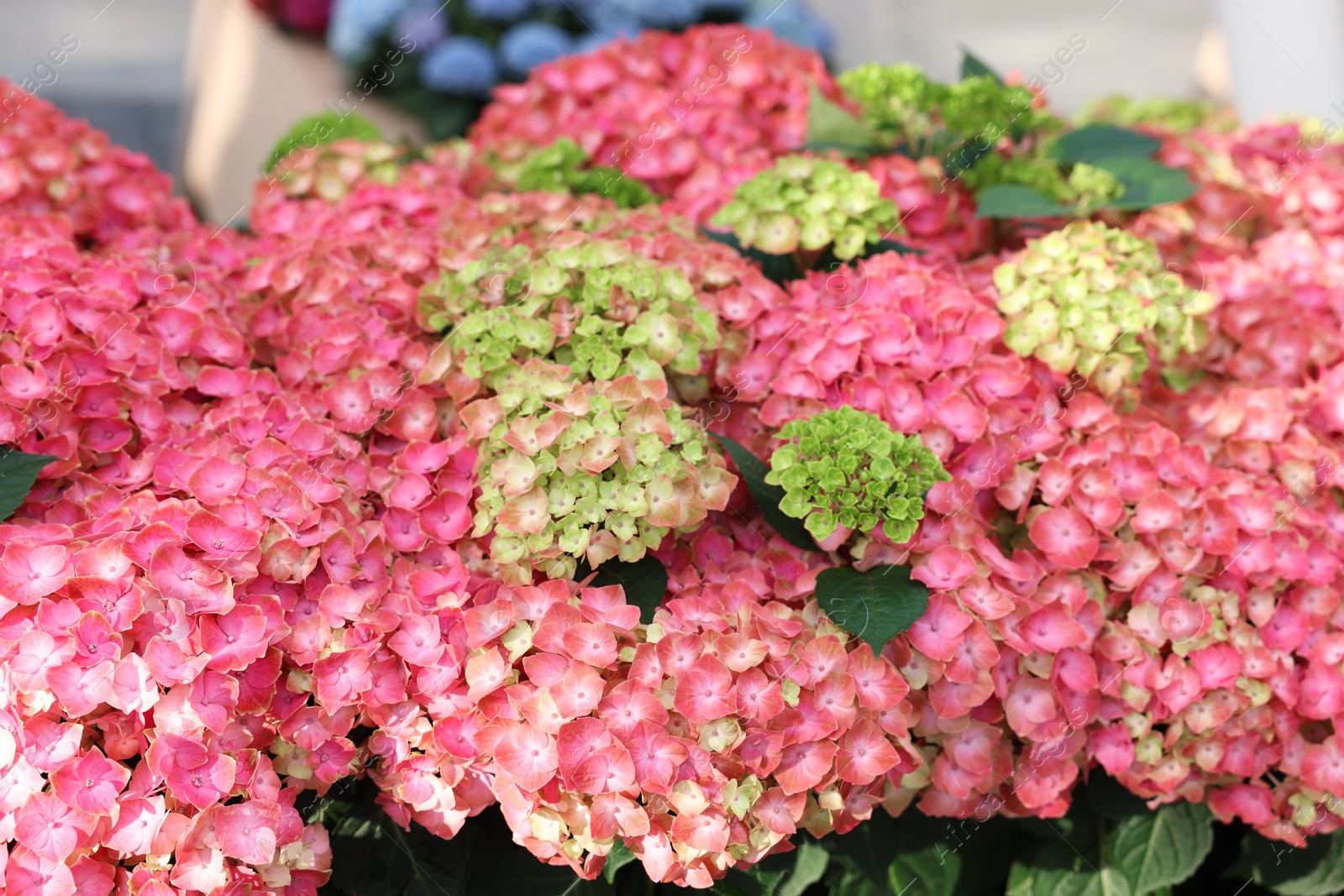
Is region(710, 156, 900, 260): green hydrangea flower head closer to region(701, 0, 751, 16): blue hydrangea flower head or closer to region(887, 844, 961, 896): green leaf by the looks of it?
region(887, 844, 961, 896): green leaf

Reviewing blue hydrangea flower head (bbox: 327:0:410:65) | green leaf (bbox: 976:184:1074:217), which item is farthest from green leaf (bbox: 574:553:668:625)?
blue hydrangea flower head (bbox: 327:0:410:65)

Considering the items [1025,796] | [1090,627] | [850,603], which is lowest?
[1025,796]

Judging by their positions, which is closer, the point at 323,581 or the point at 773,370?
the point at 323,581

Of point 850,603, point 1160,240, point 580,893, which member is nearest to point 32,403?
point 580,893

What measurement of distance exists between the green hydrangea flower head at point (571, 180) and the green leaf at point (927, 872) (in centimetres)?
103

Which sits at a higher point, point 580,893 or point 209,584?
point 209,584

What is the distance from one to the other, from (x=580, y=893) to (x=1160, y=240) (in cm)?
136

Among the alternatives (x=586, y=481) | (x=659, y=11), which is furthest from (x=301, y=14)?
(x=586, y=481)

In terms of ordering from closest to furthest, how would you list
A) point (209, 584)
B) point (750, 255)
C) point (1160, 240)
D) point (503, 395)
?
point (209, 584), point (503, 395), point (750, 255), point (1160, 240)

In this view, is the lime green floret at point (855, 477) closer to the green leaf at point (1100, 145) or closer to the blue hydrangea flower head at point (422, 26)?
the green leaf at point (1100, 145)

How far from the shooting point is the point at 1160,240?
1.67 metres

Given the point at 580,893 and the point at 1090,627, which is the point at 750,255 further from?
the point at 580,893

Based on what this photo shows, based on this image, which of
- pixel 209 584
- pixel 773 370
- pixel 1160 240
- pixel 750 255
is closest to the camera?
pixel 209 584

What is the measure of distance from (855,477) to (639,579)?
0.25 meters
